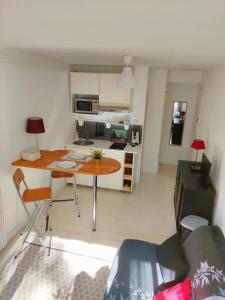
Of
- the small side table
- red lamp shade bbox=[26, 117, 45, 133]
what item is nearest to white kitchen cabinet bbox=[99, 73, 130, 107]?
red lamp shade bbox=[26, 117, 45, 133]

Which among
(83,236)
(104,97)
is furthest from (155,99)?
(83,236)

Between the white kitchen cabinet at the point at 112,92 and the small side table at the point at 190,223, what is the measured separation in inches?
91.2

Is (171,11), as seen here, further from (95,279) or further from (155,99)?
(155,99)

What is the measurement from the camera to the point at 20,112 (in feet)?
9.59

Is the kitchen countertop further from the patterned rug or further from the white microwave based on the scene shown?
the patterned rug

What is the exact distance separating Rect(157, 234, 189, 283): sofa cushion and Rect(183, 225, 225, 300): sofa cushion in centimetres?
6

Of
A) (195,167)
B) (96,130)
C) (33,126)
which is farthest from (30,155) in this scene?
(195,167)

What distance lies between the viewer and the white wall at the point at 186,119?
5.38m

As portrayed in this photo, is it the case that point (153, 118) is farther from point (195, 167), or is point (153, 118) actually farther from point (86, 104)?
point (195, 167)

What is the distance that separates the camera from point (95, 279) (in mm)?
2402

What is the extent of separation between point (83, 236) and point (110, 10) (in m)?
2.76

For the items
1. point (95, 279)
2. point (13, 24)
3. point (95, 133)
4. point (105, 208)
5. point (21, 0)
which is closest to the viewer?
point (21, 0)

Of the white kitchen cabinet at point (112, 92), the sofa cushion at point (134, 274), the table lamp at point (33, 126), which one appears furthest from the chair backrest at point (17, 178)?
the white kitchen cabinet at point (112, 92)

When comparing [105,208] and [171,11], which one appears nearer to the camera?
[171,11]
